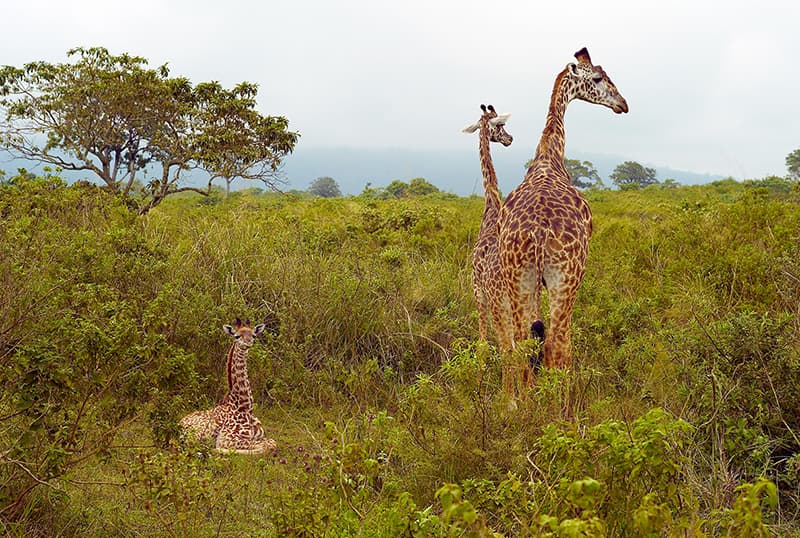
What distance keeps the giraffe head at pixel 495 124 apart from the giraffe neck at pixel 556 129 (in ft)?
1.87

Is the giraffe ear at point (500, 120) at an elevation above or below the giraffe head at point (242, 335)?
above

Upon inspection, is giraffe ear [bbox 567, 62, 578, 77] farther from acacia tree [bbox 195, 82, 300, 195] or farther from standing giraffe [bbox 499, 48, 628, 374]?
acacia tree [bbox 195, 82, 300, 195]

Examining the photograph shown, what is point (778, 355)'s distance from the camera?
4.86 meters

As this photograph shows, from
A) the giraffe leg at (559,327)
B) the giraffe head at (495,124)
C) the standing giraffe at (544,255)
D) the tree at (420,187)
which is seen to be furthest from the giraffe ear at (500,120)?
the tree at (420,187)

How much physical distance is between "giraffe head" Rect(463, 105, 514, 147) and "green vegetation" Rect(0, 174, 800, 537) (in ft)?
5.76

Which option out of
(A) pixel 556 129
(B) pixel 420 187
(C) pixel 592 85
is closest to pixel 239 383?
(A) pixel 556 129

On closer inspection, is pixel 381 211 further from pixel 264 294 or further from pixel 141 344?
pixel 141 344

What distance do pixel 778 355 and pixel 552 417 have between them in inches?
61.7

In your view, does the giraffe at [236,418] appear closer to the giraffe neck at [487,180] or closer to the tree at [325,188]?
the giraffe neck at [487,180]

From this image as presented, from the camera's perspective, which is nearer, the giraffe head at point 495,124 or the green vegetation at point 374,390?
the green vegetation at point 374,390

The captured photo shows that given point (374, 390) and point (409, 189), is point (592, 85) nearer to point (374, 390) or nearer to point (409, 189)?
point (374, 390)

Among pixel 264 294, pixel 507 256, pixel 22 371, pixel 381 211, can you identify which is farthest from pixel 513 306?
pixel 381 211

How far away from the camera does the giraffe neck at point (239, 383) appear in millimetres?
5727

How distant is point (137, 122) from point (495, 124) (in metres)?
10.5
